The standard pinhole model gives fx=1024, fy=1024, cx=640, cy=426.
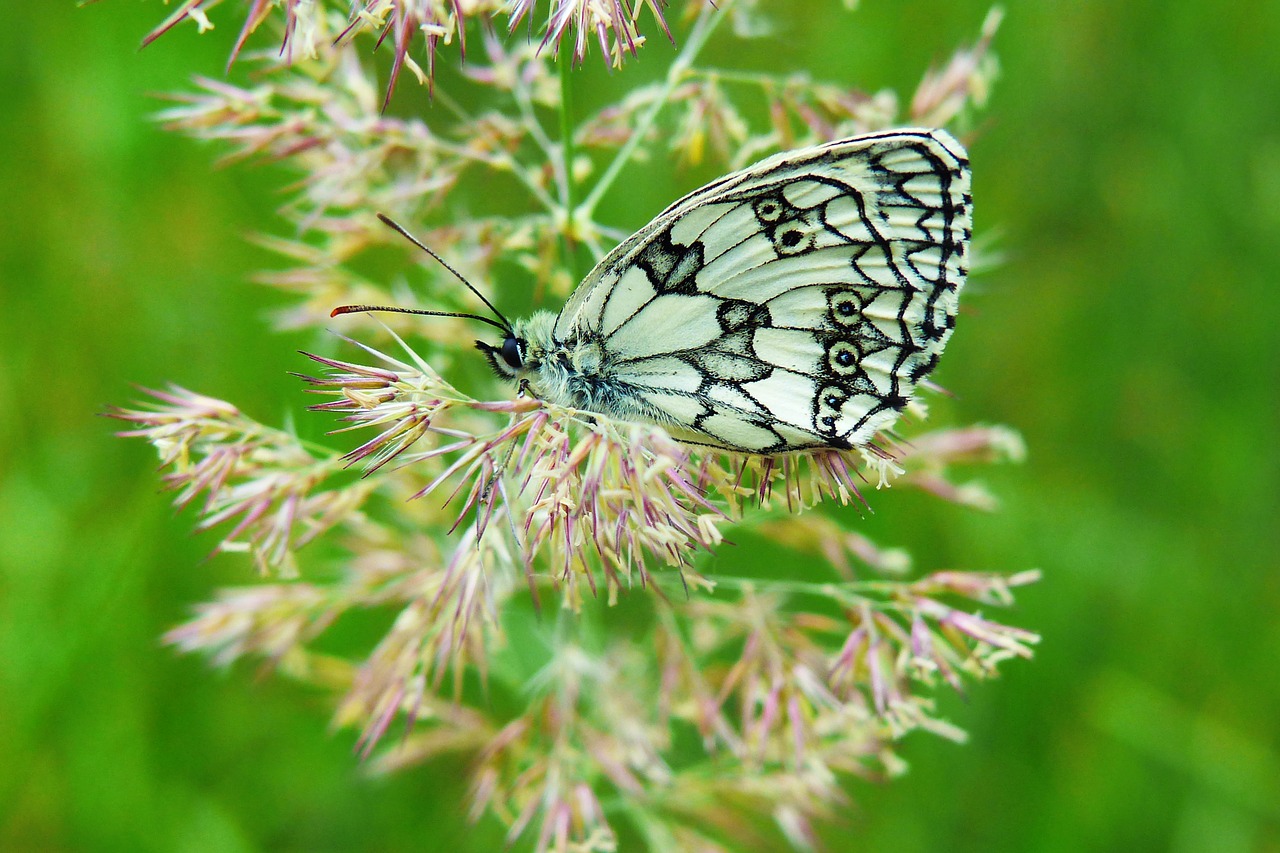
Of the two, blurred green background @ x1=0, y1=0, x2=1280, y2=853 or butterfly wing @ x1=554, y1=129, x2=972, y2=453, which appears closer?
butterfly wing @ x1=554, y1=129, x2=972, y2=453

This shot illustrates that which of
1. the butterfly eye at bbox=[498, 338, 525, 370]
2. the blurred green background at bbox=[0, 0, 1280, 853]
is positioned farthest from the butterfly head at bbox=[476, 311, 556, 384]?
the blurred green background at bbox=[0, 0, 1280, 853]

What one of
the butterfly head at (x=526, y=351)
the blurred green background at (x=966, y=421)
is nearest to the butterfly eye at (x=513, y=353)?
the butterfly head at (x=526, y=351)

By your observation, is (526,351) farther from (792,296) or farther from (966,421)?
(966,421)

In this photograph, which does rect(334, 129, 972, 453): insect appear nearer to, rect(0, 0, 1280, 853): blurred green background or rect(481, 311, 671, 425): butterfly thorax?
rect(481, 311, 671, 425): butterfly thorax

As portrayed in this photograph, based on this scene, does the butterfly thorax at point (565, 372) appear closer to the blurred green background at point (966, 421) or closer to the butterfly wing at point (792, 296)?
the butterfly wing at point (792, 296)

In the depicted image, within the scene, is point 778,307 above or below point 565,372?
above

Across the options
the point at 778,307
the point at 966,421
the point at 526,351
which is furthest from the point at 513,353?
the point at 966,421
